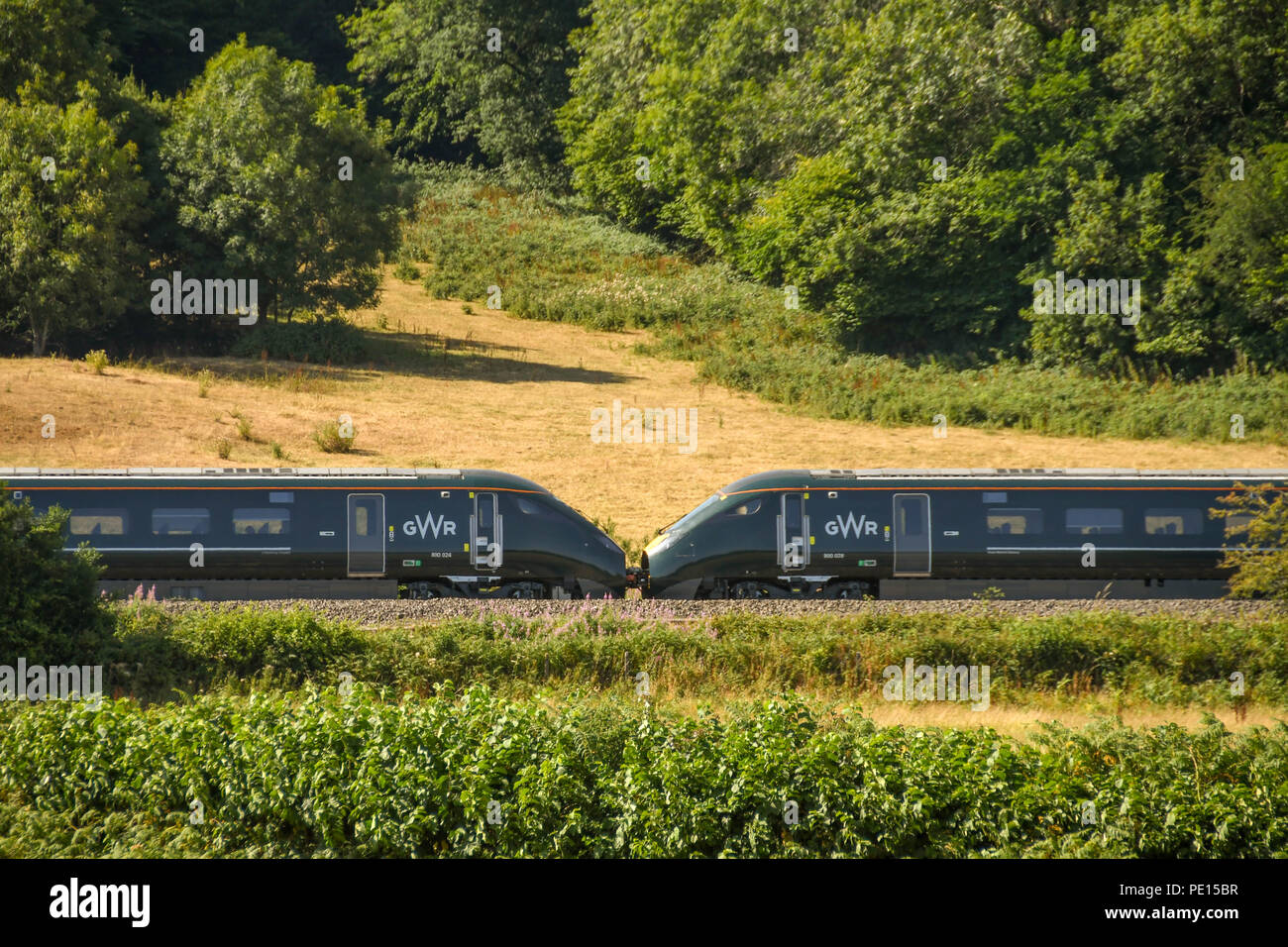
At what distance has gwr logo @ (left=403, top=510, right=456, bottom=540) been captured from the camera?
21688 mm

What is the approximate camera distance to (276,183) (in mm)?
42812

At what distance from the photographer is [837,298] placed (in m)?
48.2

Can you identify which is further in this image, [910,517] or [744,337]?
[744,337]

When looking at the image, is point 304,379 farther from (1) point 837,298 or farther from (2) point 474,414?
(1) point 837,298

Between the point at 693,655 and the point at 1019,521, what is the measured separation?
7.98 metres

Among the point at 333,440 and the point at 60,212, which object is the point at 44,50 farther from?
the point at 333,440

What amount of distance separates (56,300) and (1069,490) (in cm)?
3187

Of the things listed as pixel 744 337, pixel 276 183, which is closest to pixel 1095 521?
pixel 744 337

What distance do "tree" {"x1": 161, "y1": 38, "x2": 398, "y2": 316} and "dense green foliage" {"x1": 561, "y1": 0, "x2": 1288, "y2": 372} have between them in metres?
15.9

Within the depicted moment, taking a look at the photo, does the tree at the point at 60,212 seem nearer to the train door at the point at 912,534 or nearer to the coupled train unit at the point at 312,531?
the coupled train unit at the point at 312,531

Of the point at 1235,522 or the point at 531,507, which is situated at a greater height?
the point at 531,507

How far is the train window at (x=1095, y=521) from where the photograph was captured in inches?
888

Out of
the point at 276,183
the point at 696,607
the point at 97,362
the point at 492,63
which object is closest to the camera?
the point at 696,607
